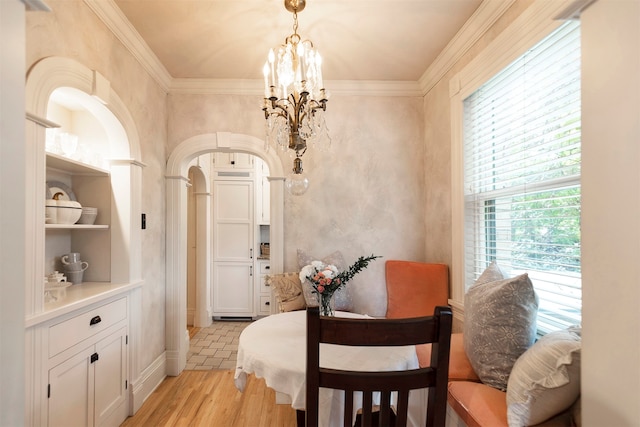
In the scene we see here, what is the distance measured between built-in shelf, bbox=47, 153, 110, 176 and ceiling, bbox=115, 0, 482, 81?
108 centimetres

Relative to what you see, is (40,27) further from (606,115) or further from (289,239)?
(606,115)

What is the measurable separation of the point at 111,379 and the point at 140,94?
7.02ft

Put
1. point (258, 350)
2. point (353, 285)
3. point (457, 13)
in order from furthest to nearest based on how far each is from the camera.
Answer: point (353, 285), point (457, 13), point (258, 350)

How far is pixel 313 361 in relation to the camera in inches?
41.4

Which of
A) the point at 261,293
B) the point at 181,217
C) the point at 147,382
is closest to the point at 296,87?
the point at 181,217

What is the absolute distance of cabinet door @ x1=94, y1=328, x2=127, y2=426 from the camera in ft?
6.46

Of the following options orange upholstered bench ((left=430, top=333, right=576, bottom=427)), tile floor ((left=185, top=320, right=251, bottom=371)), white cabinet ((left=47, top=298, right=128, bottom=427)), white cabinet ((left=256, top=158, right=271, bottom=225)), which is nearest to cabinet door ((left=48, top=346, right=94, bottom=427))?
white cabinet ((left=47, top=298, right=128, bottom=427))

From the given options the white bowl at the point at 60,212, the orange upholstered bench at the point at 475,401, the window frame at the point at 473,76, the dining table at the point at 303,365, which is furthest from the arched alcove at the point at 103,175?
the window frame at the point at 473,76

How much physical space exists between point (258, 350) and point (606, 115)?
1712 mm

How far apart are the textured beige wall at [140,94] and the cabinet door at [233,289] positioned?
173cm

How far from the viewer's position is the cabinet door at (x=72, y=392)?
1596mm

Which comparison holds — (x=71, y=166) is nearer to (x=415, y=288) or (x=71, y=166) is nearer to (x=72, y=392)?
(x=72, y=392)

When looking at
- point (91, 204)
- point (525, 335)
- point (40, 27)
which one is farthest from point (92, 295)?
point (525, 335)

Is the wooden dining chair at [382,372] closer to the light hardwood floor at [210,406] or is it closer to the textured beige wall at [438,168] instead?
the light hardwood floor at [210,406]
